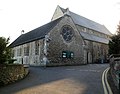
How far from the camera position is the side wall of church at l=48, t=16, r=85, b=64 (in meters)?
30.6

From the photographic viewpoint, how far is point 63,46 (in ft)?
107

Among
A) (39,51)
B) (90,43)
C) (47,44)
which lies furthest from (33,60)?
(90,43)

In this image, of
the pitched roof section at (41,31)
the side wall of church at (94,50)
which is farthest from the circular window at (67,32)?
the side wall of church at (94,50)

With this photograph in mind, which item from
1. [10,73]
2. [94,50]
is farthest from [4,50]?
[94,50]

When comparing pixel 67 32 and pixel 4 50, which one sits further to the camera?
pixel 67 32

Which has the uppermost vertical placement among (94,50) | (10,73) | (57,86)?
(94,50)

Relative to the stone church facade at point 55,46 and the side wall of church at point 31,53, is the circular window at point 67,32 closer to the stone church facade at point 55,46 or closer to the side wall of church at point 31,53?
the stone church facade at point 55,46

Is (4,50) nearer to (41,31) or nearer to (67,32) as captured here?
(41,31)

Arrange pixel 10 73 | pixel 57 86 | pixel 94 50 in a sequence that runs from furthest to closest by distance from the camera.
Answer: pixel 94 50
pixel 10 73
pixel 57 86

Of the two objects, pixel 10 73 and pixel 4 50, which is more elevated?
pixel 4 50

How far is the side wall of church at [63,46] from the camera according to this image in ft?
100

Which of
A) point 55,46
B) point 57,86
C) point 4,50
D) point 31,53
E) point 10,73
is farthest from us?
point 31,53

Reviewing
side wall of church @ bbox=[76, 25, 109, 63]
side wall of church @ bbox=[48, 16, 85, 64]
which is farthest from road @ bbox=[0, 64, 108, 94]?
side wall of church @ bbox=[76, 25, 109, 63]

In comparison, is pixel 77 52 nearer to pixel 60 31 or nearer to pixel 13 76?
pixel 60 31
